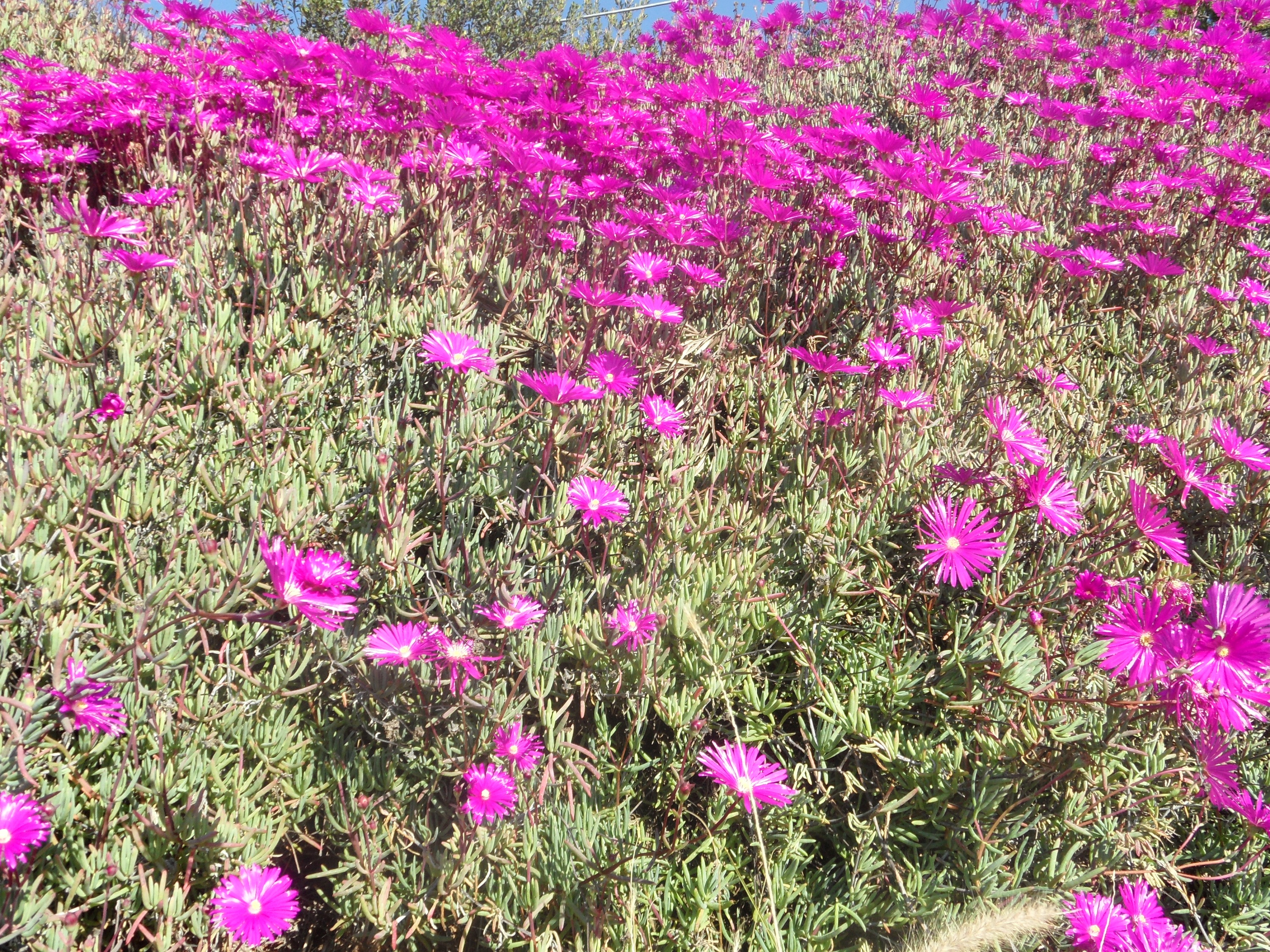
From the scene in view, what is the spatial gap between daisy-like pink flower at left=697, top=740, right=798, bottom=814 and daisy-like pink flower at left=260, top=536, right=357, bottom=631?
27.6 inches

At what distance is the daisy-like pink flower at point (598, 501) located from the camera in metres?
1.86

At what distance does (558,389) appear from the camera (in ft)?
6.34

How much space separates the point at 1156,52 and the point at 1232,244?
4.21 metres

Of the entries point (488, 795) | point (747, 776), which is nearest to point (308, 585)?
point (488, 795)

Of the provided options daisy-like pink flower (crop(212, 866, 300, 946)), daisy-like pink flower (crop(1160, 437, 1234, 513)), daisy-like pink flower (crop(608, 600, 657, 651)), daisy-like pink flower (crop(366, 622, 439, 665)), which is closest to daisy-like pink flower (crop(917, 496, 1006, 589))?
daisy-like pink flower (crop(1160, 437, 1234, 513))

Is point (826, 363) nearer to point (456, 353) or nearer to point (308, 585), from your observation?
point (456, 353)

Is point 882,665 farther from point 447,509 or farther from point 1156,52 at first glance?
point 1156,52

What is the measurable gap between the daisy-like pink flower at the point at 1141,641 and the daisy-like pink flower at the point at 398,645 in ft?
3.94

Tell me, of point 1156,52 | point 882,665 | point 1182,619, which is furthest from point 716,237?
point 1156,52

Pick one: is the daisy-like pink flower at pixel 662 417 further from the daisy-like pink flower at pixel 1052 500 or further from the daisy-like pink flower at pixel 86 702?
the daisy-like pink flower at pixel 86 702

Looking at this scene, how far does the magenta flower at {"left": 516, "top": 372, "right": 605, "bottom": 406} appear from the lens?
191 centimetres

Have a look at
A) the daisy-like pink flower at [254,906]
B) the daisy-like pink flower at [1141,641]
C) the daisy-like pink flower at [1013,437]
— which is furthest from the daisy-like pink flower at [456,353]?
the daisy-like pink flower at [1141,641]

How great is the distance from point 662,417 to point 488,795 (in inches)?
40.7

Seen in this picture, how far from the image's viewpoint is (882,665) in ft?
6.82
